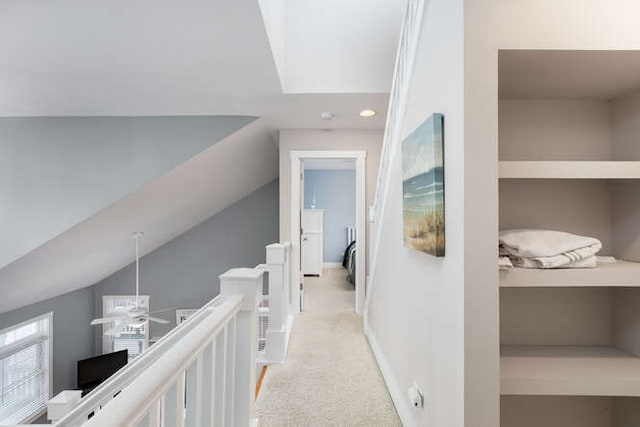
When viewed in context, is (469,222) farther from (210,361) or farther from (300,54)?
(300,54)

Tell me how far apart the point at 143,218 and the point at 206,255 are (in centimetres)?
205

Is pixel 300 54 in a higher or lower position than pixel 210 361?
higher

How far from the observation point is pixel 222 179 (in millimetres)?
4738

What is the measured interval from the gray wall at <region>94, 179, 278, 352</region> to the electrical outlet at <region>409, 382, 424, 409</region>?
15.7 feet

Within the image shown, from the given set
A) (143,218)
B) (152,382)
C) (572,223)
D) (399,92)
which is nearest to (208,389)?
(152,382)

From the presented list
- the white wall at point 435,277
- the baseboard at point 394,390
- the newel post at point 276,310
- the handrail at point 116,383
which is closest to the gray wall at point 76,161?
the newel post at point 276,310

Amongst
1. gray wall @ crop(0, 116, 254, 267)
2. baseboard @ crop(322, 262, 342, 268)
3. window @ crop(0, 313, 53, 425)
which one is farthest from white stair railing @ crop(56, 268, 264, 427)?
baseboard @ crop(322, 262, 342, 268)

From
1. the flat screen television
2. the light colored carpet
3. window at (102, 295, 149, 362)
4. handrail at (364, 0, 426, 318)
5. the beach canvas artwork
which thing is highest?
handrail at (364, 0, 426, 318)

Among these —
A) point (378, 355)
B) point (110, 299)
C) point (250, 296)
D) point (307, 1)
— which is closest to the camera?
point (250, 296)

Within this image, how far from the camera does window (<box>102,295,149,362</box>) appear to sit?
19.8 ft

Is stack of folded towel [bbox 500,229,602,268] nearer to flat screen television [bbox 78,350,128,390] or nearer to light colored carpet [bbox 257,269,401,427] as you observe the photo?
light colored carpet [bbox 257,269,401,427]

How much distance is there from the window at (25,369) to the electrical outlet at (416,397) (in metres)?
5.24

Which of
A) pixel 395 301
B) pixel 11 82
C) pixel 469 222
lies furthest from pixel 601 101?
pixel 11 82

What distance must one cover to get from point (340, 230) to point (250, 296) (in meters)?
6.49
